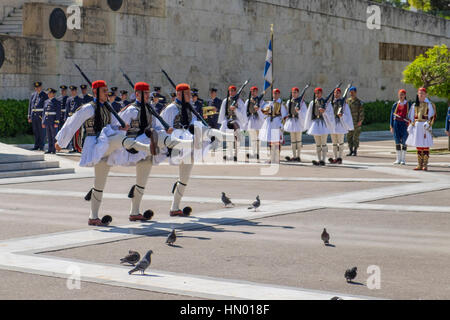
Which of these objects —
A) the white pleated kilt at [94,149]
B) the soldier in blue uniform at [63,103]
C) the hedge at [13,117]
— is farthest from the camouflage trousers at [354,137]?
the white pleated kilt at [94,149]

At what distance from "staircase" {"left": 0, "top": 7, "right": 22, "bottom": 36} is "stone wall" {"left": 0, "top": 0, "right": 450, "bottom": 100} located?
148 centimetres

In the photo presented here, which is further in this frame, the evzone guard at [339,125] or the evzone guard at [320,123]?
the evzone guard at [339,125]

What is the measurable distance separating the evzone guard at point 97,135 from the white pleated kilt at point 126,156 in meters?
0.08

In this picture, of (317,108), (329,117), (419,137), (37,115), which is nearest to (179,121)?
(419,137)

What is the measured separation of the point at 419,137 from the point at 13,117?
42.6ft

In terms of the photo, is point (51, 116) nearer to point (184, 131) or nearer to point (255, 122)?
point (255, 122)

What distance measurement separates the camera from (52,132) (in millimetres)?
24516

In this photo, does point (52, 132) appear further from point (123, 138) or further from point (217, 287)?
point (217, 287)

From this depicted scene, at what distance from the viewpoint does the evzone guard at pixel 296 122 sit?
2261cm

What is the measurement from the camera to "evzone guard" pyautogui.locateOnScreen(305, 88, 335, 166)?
21.6 m

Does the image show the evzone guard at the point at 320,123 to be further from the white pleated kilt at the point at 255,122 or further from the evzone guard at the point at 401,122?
the evzone guard at the point at 401,122

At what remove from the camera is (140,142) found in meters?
11.8

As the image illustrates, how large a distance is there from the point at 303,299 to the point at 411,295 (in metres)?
1.04
